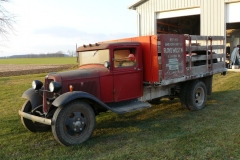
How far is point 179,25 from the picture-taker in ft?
62.8

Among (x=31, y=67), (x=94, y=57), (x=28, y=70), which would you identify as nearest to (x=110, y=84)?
(x=94, y=57)

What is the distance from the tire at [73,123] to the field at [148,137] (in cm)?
16

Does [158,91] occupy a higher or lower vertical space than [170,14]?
lower

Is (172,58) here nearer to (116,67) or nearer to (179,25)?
(116,67)

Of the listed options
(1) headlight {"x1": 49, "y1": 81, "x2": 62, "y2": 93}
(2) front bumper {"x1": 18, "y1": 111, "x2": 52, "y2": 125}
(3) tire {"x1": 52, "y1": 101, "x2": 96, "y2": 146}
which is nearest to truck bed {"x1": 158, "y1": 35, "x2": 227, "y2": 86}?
(3) tire {"x1": 52, "y1": 101, "x2": 96, "y2": 146}

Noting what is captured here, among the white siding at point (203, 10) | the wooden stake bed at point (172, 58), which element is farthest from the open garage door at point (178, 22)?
the wooden stake bed at point (172, 58)

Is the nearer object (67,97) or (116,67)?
(67,97)

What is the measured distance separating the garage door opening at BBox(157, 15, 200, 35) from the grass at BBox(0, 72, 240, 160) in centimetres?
1098

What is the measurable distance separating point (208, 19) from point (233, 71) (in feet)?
10.9

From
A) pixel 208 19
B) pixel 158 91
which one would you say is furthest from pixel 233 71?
pixel 158 91

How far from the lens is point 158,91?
6734mm

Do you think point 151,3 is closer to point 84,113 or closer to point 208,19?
point 208,19

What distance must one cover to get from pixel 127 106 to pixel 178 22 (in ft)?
47.9

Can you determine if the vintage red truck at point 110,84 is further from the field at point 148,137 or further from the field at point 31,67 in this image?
the field at point 31,67
